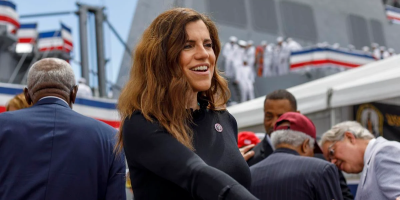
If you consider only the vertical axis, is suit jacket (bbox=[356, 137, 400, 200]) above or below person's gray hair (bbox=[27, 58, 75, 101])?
below

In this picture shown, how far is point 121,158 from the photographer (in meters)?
2.49

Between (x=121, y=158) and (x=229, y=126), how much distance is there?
0.83 m

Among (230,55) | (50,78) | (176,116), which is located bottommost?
(176,116)

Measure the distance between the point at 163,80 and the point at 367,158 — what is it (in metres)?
1.50

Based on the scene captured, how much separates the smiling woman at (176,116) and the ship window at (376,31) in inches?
703

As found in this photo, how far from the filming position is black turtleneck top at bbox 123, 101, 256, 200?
1.42 m

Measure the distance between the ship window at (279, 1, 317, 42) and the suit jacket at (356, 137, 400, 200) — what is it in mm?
14277

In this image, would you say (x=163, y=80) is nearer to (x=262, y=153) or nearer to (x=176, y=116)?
(x=176, y=116)

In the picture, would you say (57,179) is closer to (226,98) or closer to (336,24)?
(226,98)

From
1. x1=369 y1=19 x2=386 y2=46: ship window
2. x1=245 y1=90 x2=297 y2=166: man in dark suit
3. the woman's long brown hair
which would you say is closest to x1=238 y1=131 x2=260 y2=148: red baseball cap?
x1=245 y1=90 x2=297 y2=166: man in dark suit

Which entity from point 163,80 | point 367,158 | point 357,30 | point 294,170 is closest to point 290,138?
point 294,170

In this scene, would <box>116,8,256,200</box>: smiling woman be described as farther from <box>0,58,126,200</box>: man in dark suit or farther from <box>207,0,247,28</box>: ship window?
<box>207,0,247,28</box>: ship window

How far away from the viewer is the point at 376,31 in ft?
62.1

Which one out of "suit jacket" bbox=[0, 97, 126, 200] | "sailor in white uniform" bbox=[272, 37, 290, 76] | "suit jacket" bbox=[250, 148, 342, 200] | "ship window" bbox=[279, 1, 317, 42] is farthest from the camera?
"ship window" bbox=[279, 1, 317, 42]
